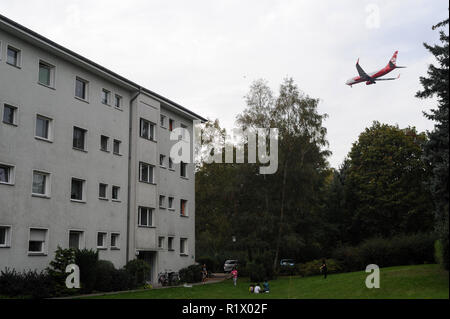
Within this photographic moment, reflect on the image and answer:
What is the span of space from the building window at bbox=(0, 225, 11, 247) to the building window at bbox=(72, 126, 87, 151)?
744 centimetres

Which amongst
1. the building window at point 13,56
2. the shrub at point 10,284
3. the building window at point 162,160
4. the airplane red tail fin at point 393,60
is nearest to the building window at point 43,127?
the building window at point 13,56

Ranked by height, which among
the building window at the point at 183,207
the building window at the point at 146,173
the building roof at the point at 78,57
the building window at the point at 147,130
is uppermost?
the building roof at the point at 78,57

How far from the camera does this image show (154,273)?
3700 cm

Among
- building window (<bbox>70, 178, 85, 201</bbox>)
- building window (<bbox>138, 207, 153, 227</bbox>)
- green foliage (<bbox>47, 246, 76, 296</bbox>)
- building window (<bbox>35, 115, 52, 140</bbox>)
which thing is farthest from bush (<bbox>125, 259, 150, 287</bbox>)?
building window (<bbox>35, 115, 52, 140</bbox>)

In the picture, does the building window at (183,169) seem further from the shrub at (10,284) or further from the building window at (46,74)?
the shrub at (10,284)

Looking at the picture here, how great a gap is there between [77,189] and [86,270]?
5619 millimetres

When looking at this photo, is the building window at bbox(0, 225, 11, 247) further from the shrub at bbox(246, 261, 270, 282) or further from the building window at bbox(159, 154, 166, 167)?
the shrub at bbox(246, 261, 270, 282)

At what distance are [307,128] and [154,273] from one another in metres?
18.2

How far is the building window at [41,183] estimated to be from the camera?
2759cm

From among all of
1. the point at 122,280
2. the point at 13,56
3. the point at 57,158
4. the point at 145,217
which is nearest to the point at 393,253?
the point at 145,217

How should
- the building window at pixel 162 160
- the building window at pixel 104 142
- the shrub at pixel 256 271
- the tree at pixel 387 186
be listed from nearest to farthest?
1. the building window at pixel 104 142
2. the shrub at pixel 256 271
3. the building window at pixel 162 160
4. the tree at pixel 387 186

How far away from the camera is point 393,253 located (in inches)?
1513

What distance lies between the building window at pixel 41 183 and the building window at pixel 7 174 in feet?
5.73

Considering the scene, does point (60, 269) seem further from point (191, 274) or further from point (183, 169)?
point (183, 169)
